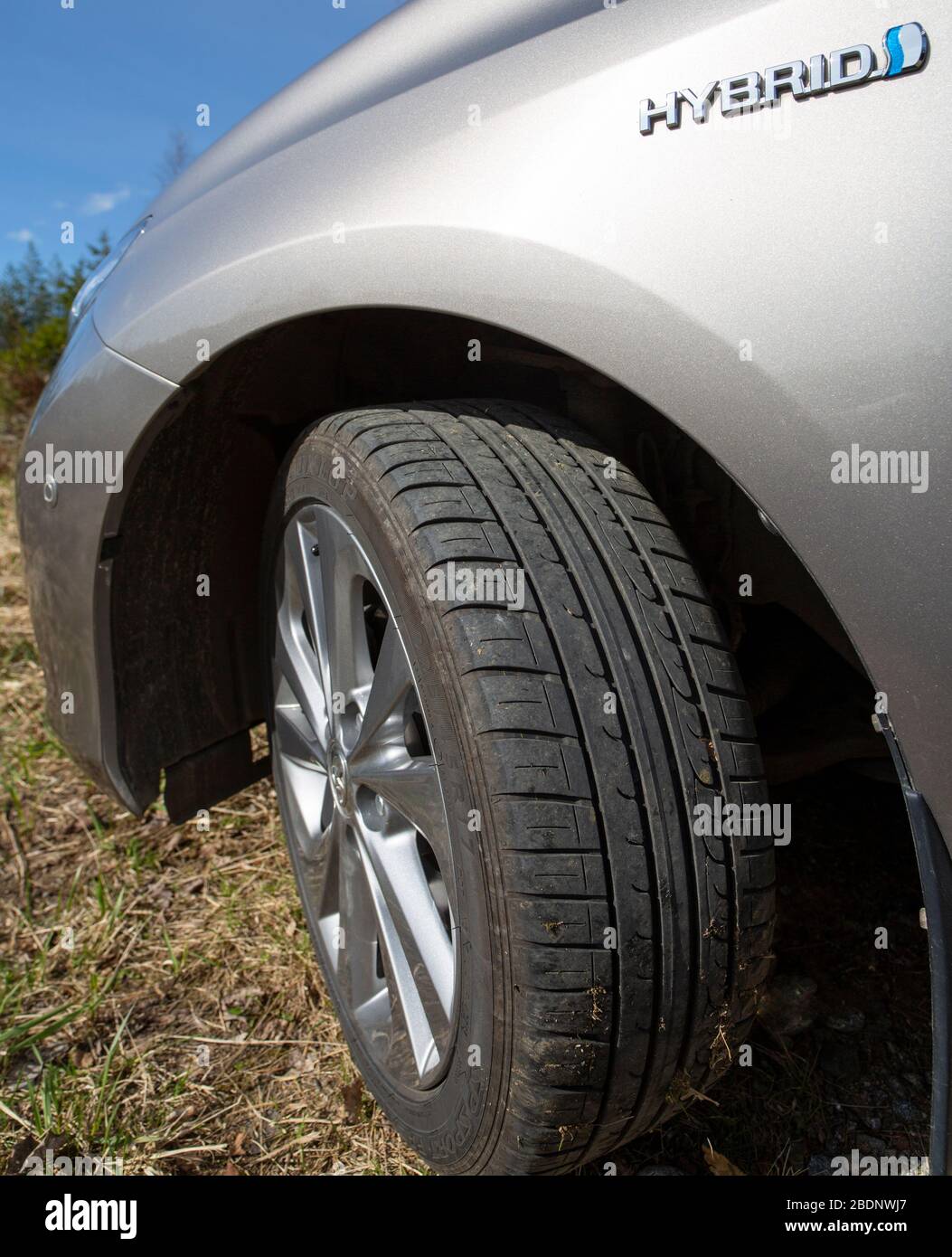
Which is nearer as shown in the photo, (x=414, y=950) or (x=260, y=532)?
(x=414, y=950)

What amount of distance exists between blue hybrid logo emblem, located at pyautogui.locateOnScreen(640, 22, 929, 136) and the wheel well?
0.35m

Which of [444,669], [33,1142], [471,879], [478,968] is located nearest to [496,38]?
[444,669]

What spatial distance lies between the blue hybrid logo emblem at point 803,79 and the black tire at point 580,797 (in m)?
0.41

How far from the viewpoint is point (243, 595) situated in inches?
77.3

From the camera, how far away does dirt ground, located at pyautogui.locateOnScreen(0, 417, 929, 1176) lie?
4.90 feet

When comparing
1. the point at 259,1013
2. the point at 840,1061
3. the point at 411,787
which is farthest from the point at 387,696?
the point at 840,1061

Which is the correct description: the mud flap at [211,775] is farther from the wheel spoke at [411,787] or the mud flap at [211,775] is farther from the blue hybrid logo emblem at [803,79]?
the blue hybrid logo emblem at [803,79]

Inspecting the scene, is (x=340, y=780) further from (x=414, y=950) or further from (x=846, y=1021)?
(x=846, y=1021)

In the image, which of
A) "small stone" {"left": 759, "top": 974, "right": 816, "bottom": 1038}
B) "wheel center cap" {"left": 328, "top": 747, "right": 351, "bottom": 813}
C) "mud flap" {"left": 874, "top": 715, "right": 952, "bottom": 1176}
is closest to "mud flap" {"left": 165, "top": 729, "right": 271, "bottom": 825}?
"wheel center cap" {"left": 328, "top": 747, "right": 351, "bottom": 813}

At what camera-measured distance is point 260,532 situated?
6.33ft

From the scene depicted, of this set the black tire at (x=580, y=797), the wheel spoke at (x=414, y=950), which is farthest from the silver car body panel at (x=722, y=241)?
the wheel spoke at (x=414, y=950)

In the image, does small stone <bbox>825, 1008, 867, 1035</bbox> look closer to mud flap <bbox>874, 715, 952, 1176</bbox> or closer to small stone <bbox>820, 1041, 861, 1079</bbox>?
small stone <bbox>820, 1041, 861, 1079</bbox>

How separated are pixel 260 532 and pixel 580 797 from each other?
1.14 meters
